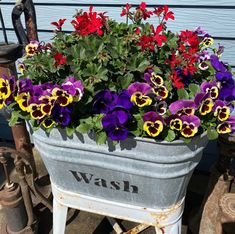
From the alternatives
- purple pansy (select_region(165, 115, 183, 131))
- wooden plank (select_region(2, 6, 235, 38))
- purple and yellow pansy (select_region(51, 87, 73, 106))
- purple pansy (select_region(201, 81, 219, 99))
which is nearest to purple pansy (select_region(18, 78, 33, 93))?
purple and yellow pansy (select_region(51, 87, 73, 106))

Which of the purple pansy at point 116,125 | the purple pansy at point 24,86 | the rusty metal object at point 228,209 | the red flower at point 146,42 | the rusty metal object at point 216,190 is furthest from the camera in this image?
the rusty metal object at point 216,190

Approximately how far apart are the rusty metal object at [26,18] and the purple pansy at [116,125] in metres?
0.88

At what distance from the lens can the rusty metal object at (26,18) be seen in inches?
61.6

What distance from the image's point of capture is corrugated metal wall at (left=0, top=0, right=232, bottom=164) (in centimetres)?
186

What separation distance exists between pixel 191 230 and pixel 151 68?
98cm

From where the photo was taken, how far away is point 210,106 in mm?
1003

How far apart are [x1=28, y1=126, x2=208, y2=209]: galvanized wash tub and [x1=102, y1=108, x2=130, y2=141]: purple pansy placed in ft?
0.17

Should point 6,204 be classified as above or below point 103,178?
below

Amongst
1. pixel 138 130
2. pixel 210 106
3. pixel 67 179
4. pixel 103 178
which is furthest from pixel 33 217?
pixel 210 106

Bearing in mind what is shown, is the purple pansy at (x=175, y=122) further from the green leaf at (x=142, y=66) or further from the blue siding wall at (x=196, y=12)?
the blue siding wall at (x=196, y=12)

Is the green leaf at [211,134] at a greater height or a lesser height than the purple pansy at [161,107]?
lesser

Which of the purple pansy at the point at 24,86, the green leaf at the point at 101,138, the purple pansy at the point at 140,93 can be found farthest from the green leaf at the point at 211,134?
the purple pansy at the point at 24,86

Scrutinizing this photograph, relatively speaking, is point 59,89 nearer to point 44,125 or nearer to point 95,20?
point 44,125

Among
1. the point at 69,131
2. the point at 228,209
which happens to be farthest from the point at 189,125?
the point at 228,209
